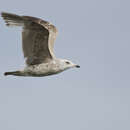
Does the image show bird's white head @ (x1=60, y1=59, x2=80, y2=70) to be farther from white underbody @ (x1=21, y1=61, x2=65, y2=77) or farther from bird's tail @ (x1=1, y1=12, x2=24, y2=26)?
bird's tail @ (x1=1, y1=12, x2=24, y2=26)

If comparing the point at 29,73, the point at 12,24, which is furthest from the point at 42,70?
the point at 12,24

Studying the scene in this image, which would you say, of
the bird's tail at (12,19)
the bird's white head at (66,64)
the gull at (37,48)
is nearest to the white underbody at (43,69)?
the gull at (37,48)

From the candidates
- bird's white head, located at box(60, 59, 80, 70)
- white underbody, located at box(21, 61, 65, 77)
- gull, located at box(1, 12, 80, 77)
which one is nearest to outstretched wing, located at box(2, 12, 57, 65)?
gull, located at box(1, 12, 80, 77)

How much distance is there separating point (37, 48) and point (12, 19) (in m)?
1.41

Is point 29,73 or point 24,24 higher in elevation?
point 24,24

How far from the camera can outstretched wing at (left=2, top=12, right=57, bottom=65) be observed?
24.4 meters

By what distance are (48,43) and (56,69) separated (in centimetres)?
98

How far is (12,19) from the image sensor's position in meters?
24.3

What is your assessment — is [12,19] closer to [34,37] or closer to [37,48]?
[34,37]

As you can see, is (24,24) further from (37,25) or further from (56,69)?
(56,69)

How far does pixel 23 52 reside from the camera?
25.2m

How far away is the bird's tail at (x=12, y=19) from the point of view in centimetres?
2429

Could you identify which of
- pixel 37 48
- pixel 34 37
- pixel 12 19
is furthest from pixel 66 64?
pixel 12 19

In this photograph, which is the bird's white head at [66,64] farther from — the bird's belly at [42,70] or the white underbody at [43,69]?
the bird's belly at [42,70]
